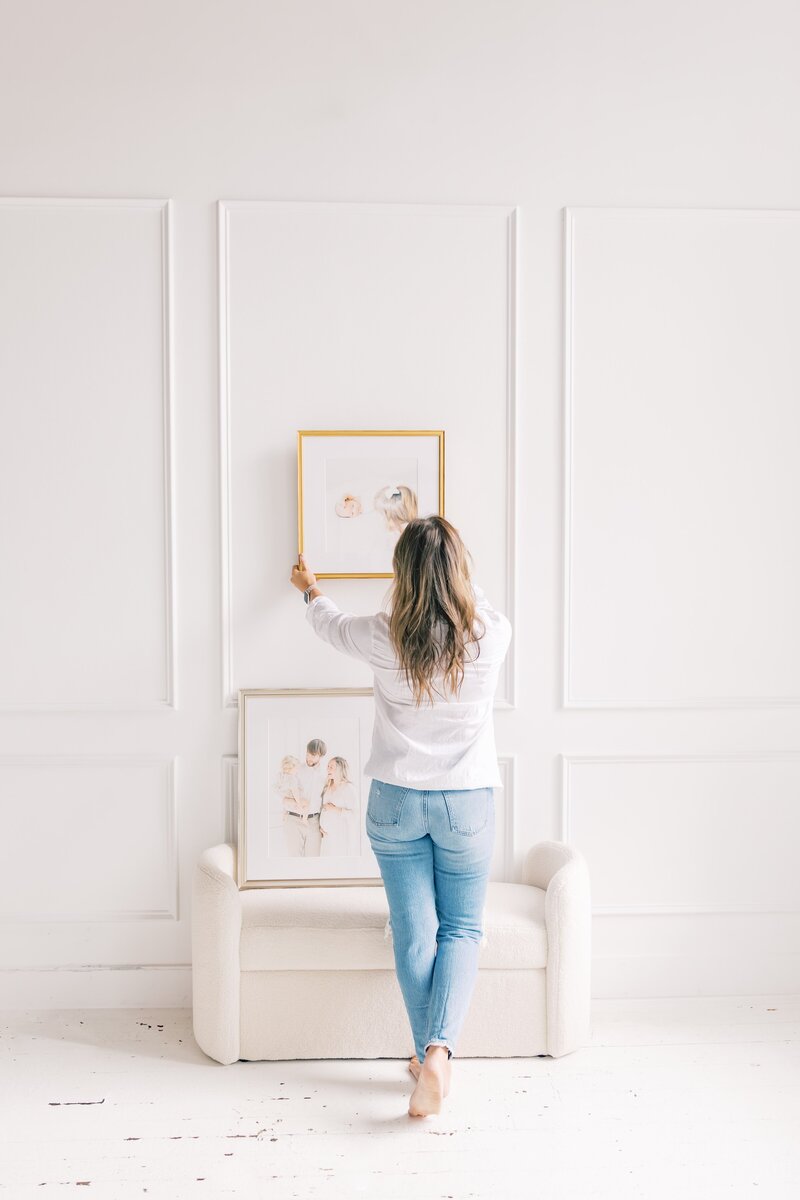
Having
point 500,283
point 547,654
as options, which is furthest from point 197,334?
point 547,654

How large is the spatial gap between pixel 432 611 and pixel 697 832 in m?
1.38

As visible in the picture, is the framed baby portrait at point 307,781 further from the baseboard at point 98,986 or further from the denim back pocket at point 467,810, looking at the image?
the denim back pocket at point 467,810

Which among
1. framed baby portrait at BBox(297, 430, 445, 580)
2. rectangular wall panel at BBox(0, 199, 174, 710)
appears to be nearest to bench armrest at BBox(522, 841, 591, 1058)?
framed baby portrait at BBox(297, 430, 445, 580)

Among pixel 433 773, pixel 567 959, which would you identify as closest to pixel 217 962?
pixel 433 773

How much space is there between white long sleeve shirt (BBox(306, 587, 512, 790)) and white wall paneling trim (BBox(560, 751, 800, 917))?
0.73 m

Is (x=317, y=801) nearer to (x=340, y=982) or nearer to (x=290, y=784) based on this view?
(x=290, y=784)

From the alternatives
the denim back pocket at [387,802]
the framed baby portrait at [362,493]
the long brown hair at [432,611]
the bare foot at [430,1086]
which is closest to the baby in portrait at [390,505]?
the framed baby portrait at [362,493]

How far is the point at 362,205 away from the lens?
296 cm

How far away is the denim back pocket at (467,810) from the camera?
2.42 m

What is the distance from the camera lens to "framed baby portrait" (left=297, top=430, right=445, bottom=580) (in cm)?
297

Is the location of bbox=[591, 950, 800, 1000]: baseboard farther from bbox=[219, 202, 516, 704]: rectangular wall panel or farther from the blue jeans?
bbox=[219, 202, 516, 704]: rectangular wall panel

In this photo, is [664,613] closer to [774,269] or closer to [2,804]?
[774,269]

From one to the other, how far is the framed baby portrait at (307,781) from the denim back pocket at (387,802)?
51cm

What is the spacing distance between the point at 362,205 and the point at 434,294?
343mm
